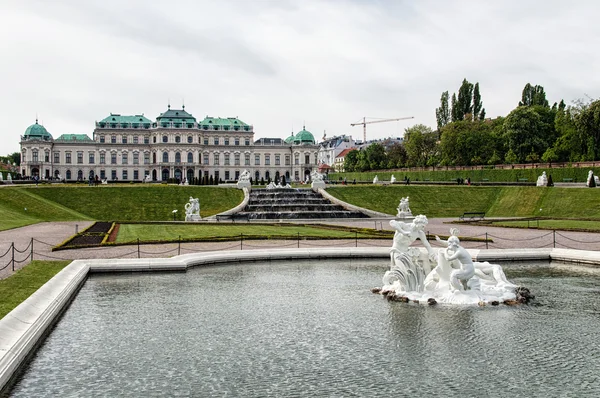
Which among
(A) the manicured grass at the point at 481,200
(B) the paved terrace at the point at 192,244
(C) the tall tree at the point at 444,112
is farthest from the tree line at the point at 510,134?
(B) the paved terrace at the point at 192,244

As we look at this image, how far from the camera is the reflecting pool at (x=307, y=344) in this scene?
1018 centimetres

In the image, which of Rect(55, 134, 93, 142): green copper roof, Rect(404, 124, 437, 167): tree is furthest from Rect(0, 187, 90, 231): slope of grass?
Rect(404, 124, 437, 167): tree

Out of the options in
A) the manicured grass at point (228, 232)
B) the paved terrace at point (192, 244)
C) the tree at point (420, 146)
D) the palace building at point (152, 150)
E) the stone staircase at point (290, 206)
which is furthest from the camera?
the palace building at point (152, 150)

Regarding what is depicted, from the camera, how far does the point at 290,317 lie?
48.7ft

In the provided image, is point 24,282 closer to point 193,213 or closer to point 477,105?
point 193,213

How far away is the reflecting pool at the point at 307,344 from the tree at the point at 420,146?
9277 cm

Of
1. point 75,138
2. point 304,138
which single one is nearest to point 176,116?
point 75,138

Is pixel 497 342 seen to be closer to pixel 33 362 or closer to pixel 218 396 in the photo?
pixel 218 396

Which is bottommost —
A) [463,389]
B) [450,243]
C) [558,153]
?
[463,389]

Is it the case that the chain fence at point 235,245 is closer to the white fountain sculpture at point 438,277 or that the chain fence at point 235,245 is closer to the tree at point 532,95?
the white fountain sculpture at point 438,277

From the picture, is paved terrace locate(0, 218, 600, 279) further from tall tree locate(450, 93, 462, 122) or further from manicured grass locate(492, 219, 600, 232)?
tall tree locate(450, 93, 462, 122)

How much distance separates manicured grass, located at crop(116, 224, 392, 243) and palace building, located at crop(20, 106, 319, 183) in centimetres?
8165

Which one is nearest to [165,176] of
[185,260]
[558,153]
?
[558,153]

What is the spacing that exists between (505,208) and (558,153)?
28147 millimetres
